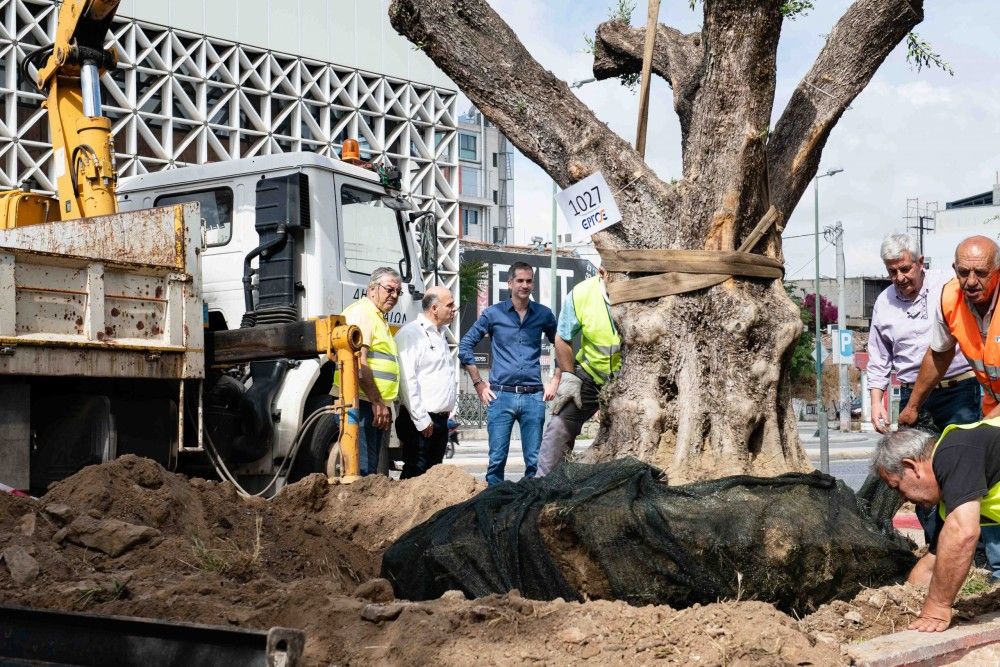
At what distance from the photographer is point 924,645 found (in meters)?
4.40

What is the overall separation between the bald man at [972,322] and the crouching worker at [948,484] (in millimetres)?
660

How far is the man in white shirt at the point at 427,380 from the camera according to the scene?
28.6 ft

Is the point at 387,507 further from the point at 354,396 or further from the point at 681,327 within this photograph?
the point at 681,327

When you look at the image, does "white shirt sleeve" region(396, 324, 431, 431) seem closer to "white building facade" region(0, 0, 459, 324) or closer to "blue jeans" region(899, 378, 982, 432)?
"blue jeans" region(899, 378, 982, 432)

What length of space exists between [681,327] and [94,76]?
5.95 meters

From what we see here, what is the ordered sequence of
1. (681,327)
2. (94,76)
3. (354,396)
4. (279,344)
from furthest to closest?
(94,76), (279,344), (354,396), (681,327)

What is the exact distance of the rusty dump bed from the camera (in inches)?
284

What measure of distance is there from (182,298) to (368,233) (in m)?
2.55

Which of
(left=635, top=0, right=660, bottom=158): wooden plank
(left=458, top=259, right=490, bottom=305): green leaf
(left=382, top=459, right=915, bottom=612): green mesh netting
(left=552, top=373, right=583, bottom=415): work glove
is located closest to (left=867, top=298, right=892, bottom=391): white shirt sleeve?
(left=635, top=0, right=660, bottom=158): wooden plank

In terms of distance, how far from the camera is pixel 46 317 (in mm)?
7324

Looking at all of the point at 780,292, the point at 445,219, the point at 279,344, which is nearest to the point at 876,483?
the point at 780,292

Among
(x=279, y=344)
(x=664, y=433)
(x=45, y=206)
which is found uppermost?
(x=45, y=206)

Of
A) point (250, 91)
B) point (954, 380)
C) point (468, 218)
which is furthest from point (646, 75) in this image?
point (468, 218)

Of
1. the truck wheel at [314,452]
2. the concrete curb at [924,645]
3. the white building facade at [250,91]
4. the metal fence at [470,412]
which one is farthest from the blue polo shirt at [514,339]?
the metal fence at [470,412]
